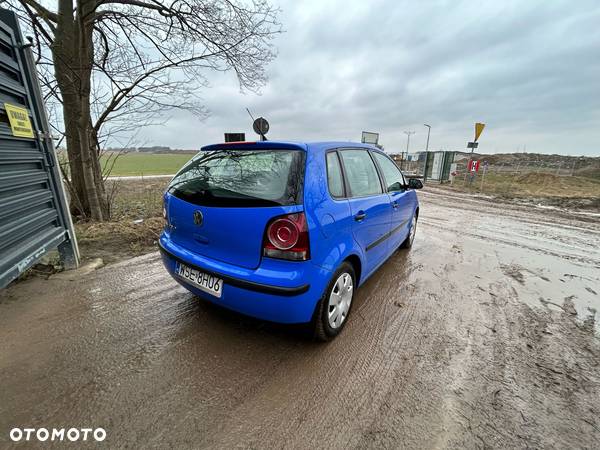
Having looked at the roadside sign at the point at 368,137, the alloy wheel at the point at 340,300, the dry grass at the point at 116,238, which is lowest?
the dry grass at the point at 116,238

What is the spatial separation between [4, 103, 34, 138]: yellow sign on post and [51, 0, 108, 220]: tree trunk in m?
2.23

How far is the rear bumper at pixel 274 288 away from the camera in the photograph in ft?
6.16

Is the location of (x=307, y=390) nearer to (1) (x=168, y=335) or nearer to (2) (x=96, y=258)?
(1) (x=168, y=335)

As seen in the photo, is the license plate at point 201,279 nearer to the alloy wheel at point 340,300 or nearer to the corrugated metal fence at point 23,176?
the alloy wheel at point 340,300

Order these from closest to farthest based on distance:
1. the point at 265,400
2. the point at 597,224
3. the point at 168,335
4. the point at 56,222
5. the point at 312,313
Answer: the point at 265,400 < the point at 312,313 < the point at 168,335 < the point at 56,222 < the point at 597,224

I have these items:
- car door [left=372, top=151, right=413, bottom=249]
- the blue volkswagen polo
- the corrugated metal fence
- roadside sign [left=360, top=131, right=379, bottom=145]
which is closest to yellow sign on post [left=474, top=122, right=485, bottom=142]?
roadside sign [left=360, top=131, right=379, bottom=145]

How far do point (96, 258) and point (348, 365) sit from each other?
3.68 metres

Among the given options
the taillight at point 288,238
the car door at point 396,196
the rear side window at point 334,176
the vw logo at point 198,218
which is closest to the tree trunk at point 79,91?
the vw logo at point 198,218

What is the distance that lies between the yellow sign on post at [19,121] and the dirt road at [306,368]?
63.3 inches

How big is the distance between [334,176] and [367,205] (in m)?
0.53

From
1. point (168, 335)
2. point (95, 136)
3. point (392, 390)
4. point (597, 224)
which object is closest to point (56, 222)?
point (168, 335)

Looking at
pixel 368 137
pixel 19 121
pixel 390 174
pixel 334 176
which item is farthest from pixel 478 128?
pixel 19 121

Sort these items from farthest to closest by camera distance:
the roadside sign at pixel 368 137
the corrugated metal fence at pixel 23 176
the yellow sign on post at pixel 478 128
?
the roadside sign at pixel 368 137 < the yellow sign on post at pixel 478 128 < the corrugated metal fence at pixel 23 176

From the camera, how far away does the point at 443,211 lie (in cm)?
866
